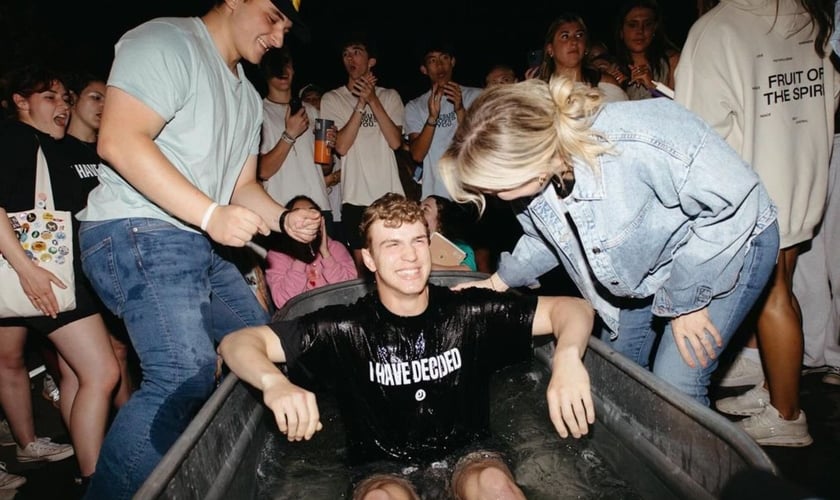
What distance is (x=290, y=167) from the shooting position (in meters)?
3.67

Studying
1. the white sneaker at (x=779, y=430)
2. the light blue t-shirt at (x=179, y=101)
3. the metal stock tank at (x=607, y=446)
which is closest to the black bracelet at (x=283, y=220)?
the light blue t-shirt at (x=179, y=101)

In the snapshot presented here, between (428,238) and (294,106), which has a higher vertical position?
→ (294,106)

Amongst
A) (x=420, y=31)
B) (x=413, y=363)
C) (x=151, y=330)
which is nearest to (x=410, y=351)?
(x=413, y=363)

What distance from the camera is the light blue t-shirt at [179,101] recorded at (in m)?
1.51

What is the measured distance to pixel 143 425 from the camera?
4.77 feet

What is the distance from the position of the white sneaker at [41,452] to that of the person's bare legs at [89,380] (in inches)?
28.8

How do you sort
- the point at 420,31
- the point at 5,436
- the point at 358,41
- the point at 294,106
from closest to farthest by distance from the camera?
the point at 5,436
the point at 294,106
the point at 358,41
the point at 420,31

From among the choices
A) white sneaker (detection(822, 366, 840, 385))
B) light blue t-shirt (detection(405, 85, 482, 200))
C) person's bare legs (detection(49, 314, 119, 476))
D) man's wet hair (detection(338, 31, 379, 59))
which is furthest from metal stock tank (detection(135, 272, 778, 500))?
man's wet hair (detection(338, 31, 379, 59))

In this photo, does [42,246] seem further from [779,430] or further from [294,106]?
[779,430]

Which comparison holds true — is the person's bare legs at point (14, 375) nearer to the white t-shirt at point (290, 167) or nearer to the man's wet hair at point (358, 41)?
the white t-shirt at point (290, 167)

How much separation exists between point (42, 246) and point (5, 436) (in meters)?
1.55

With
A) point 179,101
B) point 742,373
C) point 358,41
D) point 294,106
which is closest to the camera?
point 179,101

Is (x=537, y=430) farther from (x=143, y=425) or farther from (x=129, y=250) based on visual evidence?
(x=129, y=250)

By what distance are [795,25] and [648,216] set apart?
123 cm
